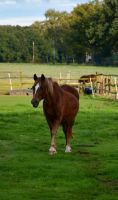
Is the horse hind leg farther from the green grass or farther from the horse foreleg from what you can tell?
the green grass

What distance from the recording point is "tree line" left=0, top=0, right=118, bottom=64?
94.9 m

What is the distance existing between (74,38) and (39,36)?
28638mm

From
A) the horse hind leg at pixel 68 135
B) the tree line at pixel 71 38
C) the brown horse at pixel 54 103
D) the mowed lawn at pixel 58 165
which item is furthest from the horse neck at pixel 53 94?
the tree line at pixel 71 38

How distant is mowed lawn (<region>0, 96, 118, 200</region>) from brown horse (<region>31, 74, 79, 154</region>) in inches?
24.9

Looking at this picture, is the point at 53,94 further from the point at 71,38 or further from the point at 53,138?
the point at 71,38

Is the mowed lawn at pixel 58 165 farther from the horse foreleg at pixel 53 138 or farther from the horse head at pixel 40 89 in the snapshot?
the horse head at pixel 40 89

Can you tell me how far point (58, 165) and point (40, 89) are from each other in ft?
7.07

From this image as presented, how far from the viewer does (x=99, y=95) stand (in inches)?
1661

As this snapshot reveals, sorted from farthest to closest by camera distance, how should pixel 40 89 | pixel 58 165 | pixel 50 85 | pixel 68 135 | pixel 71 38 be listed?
pixel 71 38
pixel 68 135
pixel 50 85
pixel 40 89
pixel 58 165

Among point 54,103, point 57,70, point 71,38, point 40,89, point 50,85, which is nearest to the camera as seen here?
point 40,89

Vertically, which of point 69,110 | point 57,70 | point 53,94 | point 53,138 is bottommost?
point 57,70

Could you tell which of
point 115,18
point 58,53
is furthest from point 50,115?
point 58,53

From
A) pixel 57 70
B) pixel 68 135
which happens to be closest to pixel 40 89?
pixel 68 135

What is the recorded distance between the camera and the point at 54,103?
13.4 m
